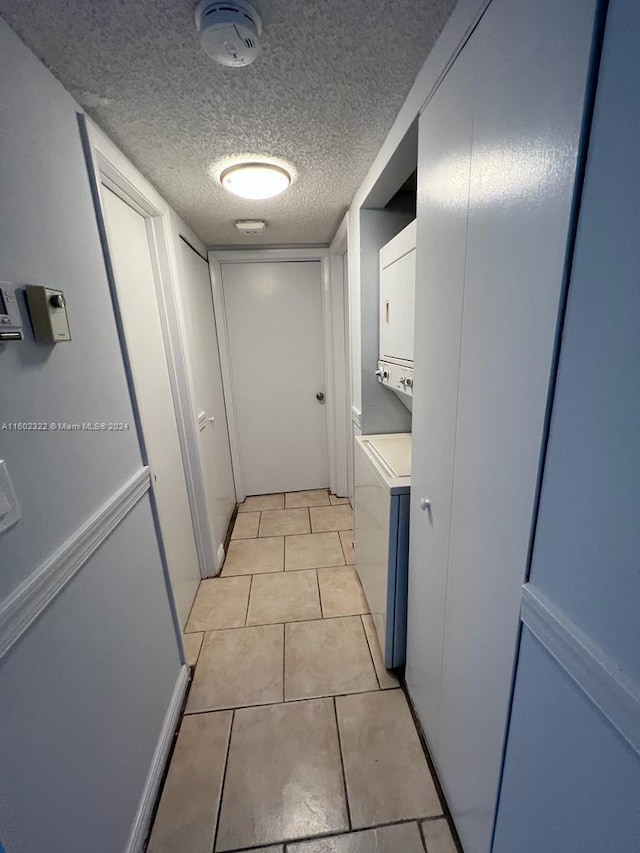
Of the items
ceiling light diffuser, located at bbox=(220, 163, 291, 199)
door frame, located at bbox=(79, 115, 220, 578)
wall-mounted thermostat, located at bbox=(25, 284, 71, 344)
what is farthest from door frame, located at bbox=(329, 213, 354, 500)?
wall-mounted thermostat, located at bbox=(25, 284, 71, 344)

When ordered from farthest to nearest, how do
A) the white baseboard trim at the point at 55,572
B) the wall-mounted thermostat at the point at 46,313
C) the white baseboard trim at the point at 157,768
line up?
the white baseboard trim at the point at 157,768, the wall-mounted thermostat at the point at 46,313, the white baseboard trim at the point at 55,572

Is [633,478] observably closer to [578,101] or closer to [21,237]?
[578,101]

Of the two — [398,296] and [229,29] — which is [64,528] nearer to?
[229,29]

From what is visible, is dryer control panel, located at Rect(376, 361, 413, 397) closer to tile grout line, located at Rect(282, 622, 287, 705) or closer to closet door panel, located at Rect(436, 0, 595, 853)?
closet door panel, located at Rect(436, 0, 595, 853)

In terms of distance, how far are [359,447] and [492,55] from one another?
4.48 feet

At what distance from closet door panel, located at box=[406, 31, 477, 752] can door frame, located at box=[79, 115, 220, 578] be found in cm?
100

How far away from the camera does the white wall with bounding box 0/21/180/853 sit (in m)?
0.64

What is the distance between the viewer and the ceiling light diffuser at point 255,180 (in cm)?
132

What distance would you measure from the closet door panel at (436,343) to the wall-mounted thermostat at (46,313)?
96 centimetres

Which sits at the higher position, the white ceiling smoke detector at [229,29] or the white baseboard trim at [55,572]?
the white ceiling smoke detector at [229,29]

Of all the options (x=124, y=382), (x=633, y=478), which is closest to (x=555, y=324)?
(x=633, y=478)

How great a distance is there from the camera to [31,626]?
0.65 metres

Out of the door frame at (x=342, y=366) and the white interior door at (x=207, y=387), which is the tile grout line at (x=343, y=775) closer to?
the white interior door at (x=207, y=387)

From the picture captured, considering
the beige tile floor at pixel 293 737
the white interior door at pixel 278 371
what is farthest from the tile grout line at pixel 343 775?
the white interior door at pixel 278 371
